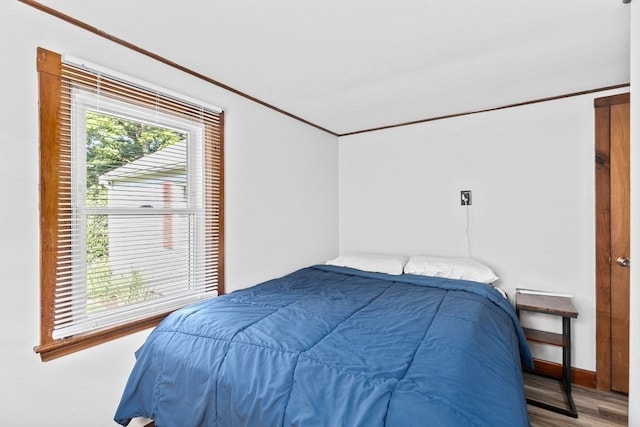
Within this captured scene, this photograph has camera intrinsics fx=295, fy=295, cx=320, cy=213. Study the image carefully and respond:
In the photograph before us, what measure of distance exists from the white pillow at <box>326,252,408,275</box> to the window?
1337 millimetres

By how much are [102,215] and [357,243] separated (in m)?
2.58

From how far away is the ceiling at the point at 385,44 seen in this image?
1441 millimetres

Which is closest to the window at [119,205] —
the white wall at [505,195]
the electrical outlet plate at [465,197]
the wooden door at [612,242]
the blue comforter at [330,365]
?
the blue comforter at [330,365]

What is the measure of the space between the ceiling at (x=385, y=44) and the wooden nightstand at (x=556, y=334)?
169 centimetres

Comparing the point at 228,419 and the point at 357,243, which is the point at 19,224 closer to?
the point at 228,419

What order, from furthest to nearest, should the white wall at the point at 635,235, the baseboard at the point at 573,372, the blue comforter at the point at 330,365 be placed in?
the baseboard at the point at 573,372 → the white wall at the point at 635,235 → the blue comforter at the point at 330,365

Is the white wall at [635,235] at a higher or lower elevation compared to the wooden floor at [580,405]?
higher

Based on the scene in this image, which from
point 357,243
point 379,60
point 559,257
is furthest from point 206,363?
point 559,257

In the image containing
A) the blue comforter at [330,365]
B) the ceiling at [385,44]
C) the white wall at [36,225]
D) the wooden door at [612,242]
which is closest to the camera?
the blue comforter at [330,365]

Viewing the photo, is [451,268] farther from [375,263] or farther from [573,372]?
[573,372]

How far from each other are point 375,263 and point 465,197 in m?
1.10

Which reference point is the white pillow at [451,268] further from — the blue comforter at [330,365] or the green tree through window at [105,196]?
the green tree through window at [105,196]

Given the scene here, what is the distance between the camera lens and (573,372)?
2.40 meters

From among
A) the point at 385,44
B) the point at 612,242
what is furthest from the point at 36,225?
the point at 612,242
